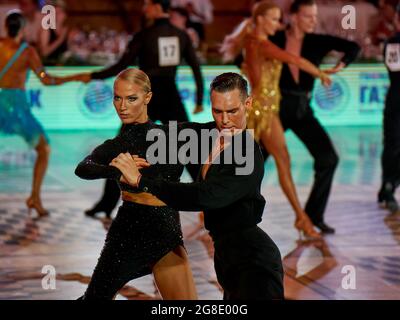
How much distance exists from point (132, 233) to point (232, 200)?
A: 801 mm

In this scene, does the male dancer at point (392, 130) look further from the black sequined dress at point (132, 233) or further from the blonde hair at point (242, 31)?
the black sequined dress at point (132, 233)

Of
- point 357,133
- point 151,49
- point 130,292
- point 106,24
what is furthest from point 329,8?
point 130,292

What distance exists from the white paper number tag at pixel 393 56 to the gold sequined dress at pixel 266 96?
179 centimetres

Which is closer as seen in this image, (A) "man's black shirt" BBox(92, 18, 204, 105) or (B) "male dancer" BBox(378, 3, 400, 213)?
(A) "man's black shirt" BBox(92, 18, 204, 105)

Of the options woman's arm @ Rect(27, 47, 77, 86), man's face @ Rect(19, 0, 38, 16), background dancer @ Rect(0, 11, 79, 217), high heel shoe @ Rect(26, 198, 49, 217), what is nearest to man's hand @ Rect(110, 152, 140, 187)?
woman's arm @ Rect(27, 47, 77, 86)

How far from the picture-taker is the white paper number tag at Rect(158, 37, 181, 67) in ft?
29.7

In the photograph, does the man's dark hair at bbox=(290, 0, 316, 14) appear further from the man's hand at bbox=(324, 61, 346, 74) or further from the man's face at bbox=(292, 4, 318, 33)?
→ the man's hand at bbox=(324, 61, 346, 74)

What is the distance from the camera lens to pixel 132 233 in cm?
519

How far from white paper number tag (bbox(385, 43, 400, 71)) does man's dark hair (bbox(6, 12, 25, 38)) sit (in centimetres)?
328

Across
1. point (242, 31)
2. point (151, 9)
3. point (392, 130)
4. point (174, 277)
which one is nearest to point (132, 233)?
point (174, 277)

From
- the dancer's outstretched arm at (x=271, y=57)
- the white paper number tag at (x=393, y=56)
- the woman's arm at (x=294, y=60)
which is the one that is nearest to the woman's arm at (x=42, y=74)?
the dancer's outstretched arm at (x=271, y=57)

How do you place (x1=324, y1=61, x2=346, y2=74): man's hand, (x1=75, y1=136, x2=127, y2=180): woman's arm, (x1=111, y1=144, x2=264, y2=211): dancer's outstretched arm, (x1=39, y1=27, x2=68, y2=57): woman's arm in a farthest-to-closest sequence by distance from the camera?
1. (x1=39, y1=27, x2=68, y2=57): woman's arm
2. (x1=324, y1=61, x2=346, y2=74): man's hand
3. (x1=75, y1=136, x2=127, y2=180): woman's arm
4. (x1=111, y1=144, x2=264, y2=211): dancer's outstretched arm

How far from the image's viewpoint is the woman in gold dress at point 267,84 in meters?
8.46
